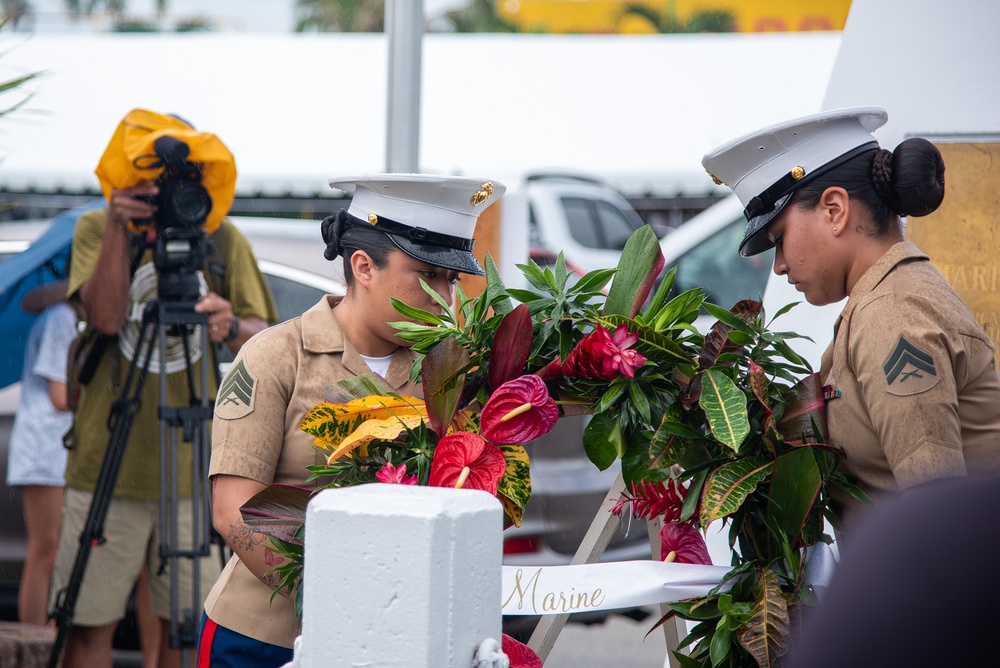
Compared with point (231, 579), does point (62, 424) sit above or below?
below

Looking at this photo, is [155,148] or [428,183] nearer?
[428,183]

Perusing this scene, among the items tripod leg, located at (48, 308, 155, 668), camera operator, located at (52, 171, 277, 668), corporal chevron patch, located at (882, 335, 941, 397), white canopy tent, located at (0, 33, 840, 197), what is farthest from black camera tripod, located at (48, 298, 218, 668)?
white canopy tent, located at (0, 33, 840, 197)

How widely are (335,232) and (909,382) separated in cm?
125

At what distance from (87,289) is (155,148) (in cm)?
55

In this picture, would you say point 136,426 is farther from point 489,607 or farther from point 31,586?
point 489,607

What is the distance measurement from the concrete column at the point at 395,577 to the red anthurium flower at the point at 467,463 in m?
0.37

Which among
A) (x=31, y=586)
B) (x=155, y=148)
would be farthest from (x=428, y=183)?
(x=31, y=586)

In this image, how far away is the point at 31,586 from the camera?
4.03 meters

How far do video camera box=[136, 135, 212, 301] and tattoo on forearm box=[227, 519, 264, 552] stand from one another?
152 centimetres

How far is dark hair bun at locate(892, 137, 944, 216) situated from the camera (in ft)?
6.28

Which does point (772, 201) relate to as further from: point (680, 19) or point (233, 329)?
point (680, 19)

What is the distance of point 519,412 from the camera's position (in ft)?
6.10

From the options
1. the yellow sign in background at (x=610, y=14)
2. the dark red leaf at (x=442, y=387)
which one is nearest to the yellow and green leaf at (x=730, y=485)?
the dark red leaf at (x=442, y=387)

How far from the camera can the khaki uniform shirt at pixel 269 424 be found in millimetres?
2059
